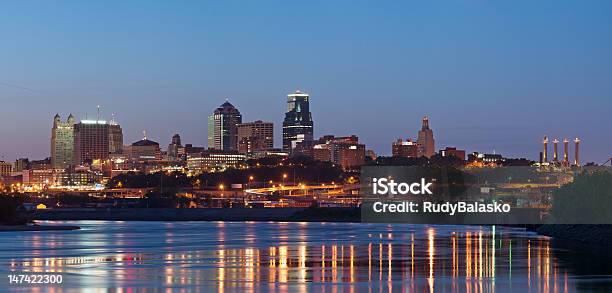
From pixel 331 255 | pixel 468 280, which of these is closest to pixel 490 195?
pixel 331 255

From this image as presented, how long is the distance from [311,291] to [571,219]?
56008 mm

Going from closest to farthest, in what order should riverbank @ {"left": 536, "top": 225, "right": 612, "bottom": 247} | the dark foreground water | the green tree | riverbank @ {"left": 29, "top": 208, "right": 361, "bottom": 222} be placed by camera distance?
the dark foreground water, riverbank @ {"left": 536, "top": 225, "right": 612, "bottom": 247}, the green tree, riverbank @ {"left": 29, "top": 208, "right": 361, "bottom": 222}

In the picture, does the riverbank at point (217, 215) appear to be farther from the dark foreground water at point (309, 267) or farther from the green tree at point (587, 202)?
the dark foreground water at point (309, 267)

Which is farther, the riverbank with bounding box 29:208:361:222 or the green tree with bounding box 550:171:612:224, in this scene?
the riverbank with bounding box 29:208:361:222

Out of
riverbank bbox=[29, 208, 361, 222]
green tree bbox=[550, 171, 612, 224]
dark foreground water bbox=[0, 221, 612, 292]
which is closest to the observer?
dark foreground water bbox=[0, 221, 612, 292]

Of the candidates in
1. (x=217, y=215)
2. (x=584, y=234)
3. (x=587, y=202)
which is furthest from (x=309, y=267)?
(x=217, y=215)

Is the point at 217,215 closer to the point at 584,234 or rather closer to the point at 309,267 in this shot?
the point at 584,234

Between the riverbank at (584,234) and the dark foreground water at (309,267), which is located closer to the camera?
the dark foreground water at (309,267)

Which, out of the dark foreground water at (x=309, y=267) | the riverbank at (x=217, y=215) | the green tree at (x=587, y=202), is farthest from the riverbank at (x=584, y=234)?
the riverbank at (x=217, y=215)

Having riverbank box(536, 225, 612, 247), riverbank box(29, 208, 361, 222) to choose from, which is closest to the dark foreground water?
riverbank box(536, 225, 612, 247)

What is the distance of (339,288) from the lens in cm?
3344

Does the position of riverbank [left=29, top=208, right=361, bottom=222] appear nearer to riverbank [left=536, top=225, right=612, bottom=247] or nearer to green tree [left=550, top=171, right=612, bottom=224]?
green tree [left=550, top=171, right=612, bottom=224]

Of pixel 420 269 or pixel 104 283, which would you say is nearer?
pixel 104 283

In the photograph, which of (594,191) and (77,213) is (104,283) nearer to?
(594,191)
